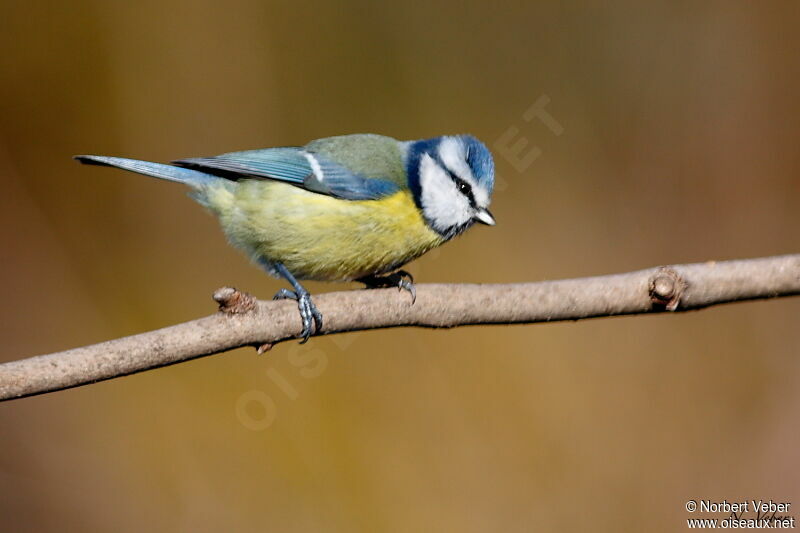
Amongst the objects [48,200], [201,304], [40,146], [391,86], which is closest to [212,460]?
[201,304]

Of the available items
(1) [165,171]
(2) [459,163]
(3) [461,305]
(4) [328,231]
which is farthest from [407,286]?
(1) [165,171]

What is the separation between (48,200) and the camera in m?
2.58

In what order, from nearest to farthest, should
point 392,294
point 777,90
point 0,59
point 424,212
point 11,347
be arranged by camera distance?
point 392,294 → point 424,212 → point 11,347 → point 0,59 → point 777,90

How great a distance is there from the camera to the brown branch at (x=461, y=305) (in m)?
1.47

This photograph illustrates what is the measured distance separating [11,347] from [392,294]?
1.43 metres

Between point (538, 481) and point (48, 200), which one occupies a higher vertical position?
point (48, 200)

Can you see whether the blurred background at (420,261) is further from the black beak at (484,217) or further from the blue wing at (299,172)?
the black beak at (484,217)

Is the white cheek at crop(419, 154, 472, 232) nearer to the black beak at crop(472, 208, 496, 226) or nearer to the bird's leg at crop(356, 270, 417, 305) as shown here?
the black beak at crop(472, 208, 496, 226)

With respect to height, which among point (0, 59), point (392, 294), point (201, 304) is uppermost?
point (0, 59)

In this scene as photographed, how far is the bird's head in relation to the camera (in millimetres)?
2191

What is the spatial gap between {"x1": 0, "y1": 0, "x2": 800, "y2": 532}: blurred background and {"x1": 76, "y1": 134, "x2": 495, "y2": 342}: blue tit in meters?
0.46

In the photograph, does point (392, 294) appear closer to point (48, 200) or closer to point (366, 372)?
point (366, 372)

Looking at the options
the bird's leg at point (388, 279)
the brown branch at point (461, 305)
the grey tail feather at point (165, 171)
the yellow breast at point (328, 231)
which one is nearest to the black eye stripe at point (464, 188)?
the yellow breast at point (328, 231)

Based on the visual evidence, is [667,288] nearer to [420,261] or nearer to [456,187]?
[456,187]
